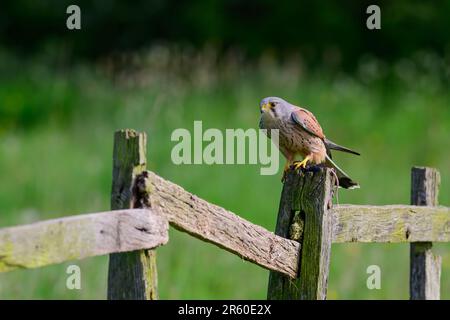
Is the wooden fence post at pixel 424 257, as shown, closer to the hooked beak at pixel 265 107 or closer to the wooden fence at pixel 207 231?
the wooden fence at pixel 207 231

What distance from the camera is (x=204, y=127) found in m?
8.96

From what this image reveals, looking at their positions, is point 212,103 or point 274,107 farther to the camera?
point 212,103

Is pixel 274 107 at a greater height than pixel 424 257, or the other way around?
pixel 274 107

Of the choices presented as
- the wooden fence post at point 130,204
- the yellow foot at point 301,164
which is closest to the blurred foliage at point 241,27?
the yellow foot at point 301,164

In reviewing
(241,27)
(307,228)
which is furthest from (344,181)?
(241,27)

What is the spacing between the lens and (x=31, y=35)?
16.8 meters

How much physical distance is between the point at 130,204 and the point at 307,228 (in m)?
0.97

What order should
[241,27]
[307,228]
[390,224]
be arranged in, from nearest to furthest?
[307,228]
[390,224]
[241,27]

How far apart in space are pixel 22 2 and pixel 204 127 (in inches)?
338

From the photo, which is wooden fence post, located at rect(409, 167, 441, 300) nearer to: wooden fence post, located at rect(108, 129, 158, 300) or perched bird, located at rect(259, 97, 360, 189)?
perched bird, located at rect(259, 97, 360, 189)

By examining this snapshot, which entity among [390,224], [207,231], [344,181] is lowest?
[207,231]

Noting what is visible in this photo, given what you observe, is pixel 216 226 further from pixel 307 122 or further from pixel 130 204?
pixel 307 122

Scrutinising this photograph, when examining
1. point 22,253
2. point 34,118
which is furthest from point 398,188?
point 22,253

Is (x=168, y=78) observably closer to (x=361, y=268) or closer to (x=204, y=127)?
(x=204, y=127)
